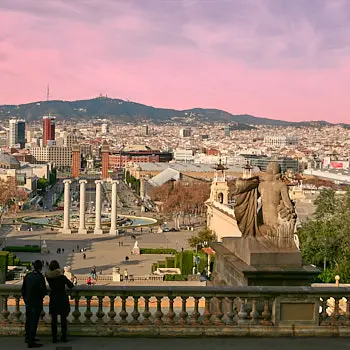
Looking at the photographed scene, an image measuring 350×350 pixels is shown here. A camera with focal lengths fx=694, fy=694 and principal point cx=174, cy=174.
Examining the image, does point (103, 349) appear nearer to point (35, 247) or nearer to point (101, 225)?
point (35, 247)

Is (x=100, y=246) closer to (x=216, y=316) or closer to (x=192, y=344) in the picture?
(x=216, y=316)

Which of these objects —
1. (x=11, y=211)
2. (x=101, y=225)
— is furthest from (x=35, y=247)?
(x=11, y=211)

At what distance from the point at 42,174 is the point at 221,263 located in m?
134

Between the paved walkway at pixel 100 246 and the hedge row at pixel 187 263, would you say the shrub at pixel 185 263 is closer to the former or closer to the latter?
the hedge row at pixel 187 263

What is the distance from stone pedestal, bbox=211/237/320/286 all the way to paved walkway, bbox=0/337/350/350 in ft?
3.23

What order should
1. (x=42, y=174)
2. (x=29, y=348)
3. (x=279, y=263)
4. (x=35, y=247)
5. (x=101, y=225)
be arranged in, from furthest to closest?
(x=42, y=174)
(x=101, y=225)
(x=35, y=247)
(x=279, y=263)
(x=29, y=348)

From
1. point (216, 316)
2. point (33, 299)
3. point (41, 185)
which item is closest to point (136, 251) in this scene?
point (216, 316)

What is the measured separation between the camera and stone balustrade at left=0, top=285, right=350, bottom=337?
30.5ft

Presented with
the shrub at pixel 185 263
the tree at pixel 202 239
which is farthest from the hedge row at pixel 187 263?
the tree at pixel 202 239

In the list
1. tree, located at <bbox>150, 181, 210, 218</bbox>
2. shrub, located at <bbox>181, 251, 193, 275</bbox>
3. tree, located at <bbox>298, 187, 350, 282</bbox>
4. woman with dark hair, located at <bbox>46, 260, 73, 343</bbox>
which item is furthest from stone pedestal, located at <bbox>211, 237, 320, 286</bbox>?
tree, located at <bbox>150, 181, 210, 218</bbox>

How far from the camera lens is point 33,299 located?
8.98 m

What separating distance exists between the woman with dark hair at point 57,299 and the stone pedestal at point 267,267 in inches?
98.3

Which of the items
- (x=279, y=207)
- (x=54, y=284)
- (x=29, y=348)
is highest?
(x=279, y=207)

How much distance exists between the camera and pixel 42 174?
14225 cm
